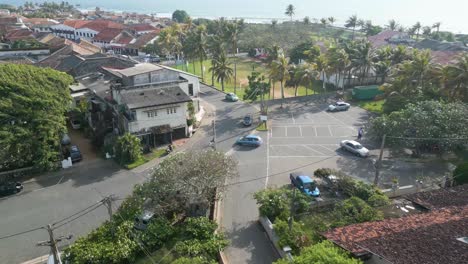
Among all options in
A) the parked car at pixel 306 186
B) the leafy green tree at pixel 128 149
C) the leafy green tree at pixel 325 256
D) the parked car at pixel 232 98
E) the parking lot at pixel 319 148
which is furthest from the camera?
the parked car at pixel 232 98

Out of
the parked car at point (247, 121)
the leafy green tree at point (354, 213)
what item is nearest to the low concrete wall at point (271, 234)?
the leafy green tree at point (354, 213)

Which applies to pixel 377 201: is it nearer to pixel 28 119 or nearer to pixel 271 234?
pixel 271 234

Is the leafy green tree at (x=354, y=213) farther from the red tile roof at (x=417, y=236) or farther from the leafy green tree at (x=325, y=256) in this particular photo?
the leafy green tree at (x=325, y=256)

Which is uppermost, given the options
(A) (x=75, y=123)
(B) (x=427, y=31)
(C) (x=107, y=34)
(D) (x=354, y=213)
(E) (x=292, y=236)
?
(B) (x=427, y=31)

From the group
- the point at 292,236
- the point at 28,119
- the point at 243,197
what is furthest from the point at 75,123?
the point at 292,236

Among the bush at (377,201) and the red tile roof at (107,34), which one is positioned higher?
the red tile roof at (107,34)

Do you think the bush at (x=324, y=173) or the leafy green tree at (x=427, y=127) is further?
the leafy green tree at (x=427, y=127)

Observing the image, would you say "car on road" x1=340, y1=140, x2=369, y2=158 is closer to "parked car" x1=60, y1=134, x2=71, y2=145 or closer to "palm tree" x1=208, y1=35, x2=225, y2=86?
"parked car" x1=60, y1=134, x2=71, y2=145
